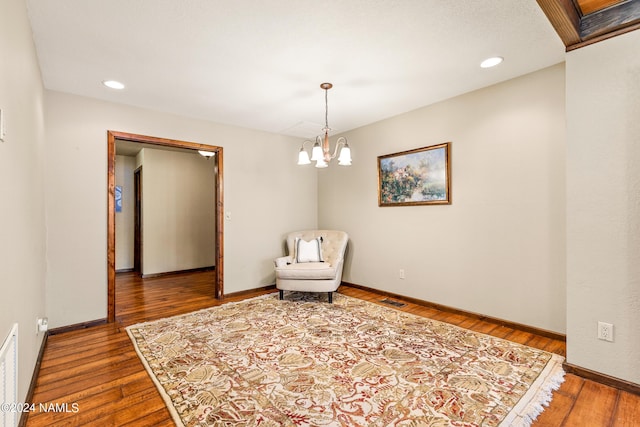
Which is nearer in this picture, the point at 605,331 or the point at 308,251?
the point at 605,331

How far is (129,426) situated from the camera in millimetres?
1641

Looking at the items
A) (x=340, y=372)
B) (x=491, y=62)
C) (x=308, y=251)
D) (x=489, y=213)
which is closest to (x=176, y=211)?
(x=308, y=251)

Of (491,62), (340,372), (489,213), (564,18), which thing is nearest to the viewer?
(564,18)

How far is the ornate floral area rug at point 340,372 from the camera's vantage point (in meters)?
1.72

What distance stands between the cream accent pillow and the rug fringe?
273 centimetres

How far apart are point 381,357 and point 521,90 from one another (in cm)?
284

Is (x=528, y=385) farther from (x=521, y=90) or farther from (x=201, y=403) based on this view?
(x=521, y=90)

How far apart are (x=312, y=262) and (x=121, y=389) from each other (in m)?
2.56

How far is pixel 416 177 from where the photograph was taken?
3.81m

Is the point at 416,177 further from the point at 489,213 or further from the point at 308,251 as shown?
the point at 308,251

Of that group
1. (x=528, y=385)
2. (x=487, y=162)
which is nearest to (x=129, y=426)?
(x=528, y=385)

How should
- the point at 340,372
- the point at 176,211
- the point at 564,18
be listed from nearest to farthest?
1. the point at 564,18
2. the point at 340,372
3. the point at 176,211

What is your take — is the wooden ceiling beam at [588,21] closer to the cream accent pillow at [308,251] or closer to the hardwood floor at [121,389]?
the hardwood floor at [121,389]

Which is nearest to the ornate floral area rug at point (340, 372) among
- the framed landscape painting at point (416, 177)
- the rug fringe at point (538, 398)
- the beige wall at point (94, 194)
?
the rug fringe at point (538, 398)
